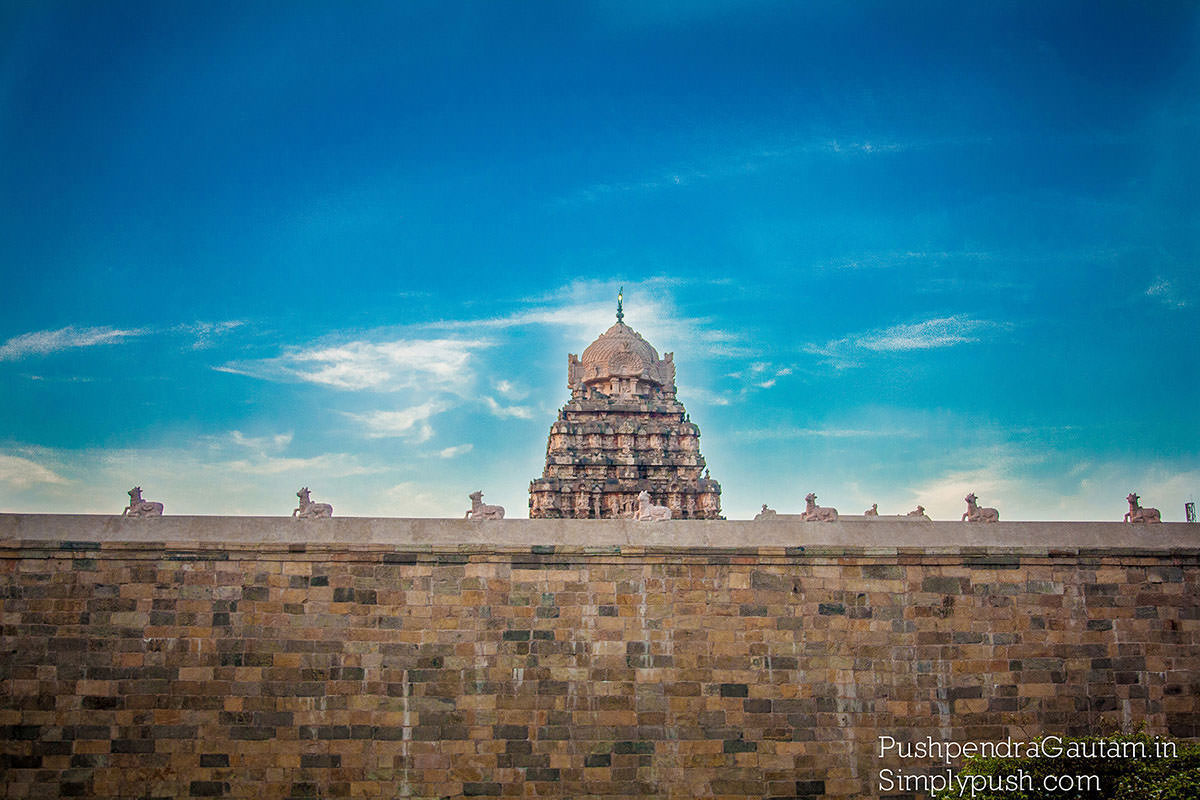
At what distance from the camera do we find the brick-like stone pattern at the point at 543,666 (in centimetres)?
1110

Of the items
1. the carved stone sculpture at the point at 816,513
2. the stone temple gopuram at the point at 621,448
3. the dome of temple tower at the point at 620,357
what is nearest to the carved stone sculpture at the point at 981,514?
the carved stone sculpture at the point at 816,513

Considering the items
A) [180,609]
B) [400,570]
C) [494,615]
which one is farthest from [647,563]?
[180,609]

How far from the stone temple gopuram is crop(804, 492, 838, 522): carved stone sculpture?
5.78 m

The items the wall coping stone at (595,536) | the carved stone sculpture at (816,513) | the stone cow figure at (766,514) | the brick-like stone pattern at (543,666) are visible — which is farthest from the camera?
the stone cow figure at (766,514)

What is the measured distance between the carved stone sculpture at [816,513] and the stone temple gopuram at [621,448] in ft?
19.0

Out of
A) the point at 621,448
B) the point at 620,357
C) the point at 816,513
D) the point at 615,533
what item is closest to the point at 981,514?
the point at 816,513

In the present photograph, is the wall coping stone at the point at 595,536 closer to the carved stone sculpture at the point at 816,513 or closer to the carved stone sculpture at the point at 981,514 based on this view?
the carved stone sculpture at the point at 816,513

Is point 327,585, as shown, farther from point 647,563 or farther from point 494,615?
point 647,563

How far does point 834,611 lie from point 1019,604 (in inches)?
94.5

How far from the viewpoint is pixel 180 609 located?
11438 mm

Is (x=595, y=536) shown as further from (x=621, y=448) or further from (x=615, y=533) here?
(x=621, y=448)

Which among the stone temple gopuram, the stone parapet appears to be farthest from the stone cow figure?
the stone parapet

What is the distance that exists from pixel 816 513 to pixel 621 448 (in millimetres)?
13522

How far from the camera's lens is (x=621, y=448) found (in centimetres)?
3422
